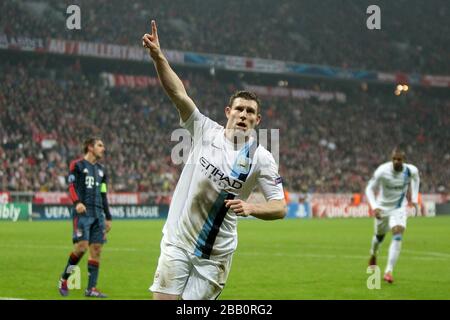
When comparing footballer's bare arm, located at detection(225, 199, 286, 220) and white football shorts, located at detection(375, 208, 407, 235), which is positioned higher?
footballer's bare arm, located at detection(225, 199, 286, 220)

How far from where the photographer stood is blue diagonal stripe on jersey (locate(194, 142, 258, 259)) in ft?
22.0

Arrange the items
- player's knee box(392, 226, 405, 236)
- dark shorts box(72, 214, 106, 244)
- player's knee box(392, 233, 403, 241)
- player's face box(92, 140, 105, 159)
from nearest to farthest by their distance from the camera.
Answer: dark shorts box(72, 214, 106, 244) < player's face box(92, 140, 105, 159) < player's knee box(392, 233, 403, 241) < player's knee box(392, 226, 405, 236)

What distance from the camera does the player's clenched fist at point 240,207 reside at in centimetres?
613

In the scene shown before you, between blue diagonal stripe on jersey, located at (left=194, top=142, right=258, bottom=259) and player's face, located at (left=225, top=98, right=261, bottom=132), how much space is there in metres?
0.22

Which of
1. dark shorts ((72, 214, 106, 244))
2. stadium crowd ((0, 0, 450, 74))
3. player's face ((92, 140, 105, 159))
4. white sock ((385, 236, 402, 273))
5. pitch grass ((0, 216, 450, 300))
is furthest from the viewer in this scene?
stadium crowd ((0, 0, 450, 74))

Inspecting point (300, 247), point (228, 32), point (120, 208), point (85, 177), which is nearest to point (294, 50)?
point (228, 32)

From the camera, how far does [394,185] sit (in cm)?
1603

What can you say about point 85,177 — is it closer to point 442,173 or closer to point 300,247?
point 300,247

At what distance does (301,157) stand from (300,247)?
28.1 meters

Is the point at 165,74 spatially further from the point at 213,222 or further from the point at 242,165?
the point at 213,222

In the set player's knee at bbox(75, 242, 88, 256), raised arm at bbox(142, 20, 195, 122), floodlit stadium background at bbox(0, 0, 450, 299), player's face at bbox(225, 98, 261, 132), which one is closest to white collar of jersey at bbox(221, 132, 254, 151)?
player's face at bbox(225, 98, 261, 132)

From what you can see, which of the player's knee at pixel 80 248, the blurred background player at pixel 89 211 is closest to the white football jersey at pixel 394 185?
the blurred background player at pixel 89 211

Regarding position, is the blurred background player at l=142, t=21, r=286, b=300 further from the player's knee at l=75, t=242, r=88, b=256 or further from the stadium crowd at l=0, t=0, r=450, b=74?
the stadium crowd at l=0, t=0, r=450, b=74

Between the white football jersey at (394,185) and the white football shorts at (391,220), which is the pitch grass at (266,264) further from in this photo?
the white football jersey at (394,185)
